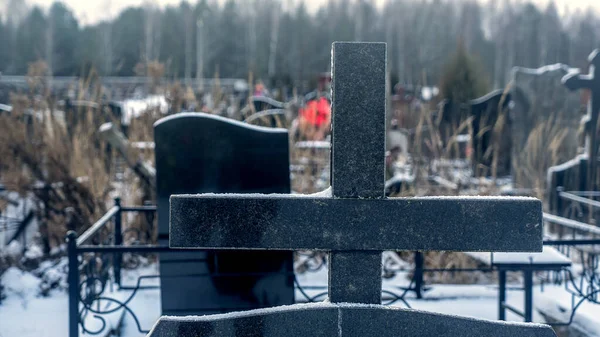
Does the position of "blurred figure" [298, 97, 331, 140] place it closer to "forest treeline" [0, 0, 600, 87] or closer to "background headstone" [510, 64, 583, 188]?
"background headstone" [510, 64, 583, 188]

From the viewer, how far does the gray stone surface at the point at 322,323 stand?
1945 millimetres

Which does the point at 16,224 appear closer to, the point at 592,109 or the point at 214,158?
the point at 214,158

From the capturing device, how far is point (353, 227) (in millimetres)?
1966

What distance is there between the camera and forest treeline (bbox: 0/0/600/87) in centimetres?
3747

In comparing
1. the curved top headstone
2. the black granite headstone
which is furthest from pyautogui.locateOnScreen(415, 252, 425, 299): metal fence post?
the curved top headstone

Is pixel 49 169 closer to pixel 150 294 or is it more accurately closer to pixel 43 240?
pixel 43 240

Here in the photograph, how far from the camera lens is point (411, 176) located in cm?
655

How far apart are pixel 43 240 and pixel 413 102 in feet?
34.3

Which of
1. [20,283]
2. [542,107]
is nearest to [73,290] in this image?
[20,283]

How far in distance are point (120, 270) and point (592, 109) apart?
4.88m

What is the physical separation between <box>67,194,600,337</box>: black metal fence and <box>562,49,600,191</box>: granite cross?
639 mm

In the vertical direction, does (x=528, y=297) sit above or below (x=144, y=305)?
above

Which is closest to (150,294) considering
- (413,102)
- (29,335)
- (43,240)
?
(29,335)

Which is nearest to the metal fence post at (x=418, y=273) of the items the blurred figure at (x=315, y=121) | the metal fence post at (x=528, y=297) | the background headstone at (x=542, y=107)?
the metal fence post at (x=528, y=297)
